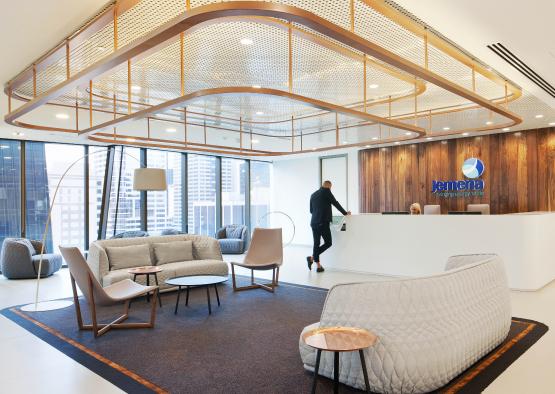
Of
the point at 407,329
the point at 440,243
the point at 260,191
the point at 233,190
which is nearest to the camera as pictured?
the point at 407,329

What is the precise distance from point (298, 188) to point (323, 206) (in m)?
5.84

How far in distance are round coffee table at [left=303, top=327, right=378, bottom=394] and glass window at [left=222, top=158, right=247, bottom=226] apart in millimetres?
10347

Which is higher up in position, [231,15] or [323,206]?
[231,15]

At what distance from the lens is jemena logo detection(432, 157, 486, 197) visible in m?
10.1

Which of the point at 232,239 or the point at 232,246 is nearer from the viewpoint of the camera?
the point at 232,246

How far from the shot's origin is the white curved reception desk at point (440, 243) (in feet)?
20.9

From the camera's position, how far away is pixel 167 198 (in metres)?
11.4

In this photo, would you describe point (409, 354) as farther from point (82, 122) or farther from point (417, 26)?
point (82, 122)

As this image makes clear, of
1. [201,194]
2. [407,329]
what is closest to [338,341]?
[407,329]

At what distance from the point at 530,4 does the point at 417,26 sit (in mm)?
1002

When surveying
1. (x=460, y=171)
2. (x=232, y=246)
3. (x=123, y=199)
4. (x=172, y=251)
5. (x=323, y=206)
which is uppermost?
(x=460, y=171)

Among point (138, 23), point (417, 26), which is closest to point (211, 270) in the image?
point (138, 23)

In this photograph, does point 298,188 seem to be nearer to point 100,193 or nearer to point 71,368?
point 100,193

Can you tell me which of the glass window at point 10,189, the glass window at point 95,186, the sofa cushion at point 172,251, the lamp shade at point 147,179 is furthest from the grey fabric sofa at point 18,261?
the lamp shade at point 147,179
